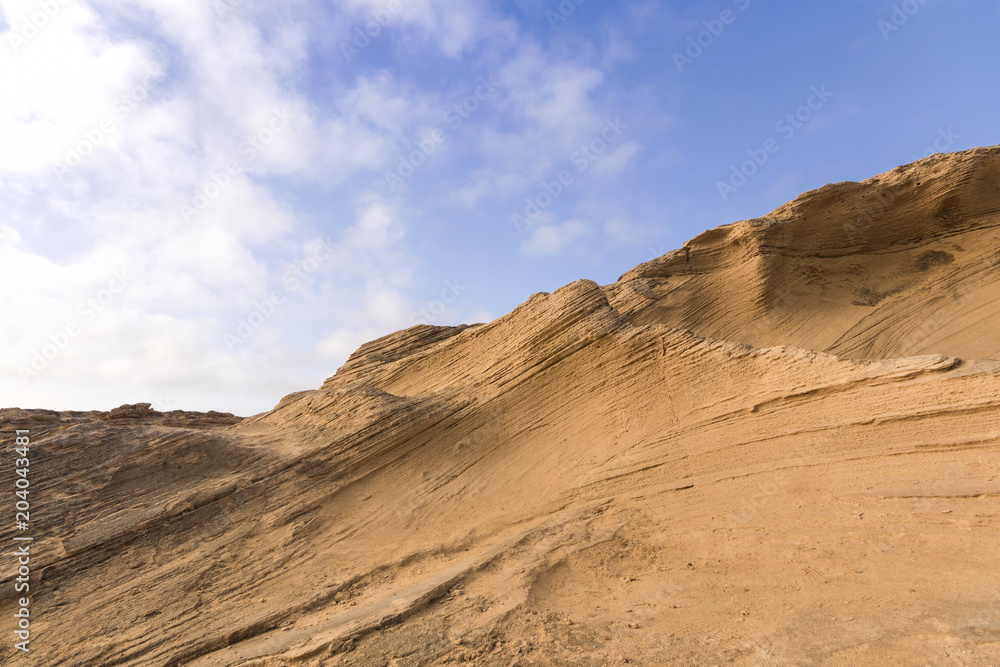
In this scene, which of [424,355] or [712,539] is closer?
[712,539]

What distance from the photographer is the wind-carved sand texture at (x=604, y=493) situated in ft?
15.4

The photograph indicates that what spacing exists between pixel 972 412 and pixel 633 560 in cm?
356

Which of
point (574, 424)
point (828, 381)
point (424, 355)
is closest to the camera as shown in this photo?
point (828, 381)

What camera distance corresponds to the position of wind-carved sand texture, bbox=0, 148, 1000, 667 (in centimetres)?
469

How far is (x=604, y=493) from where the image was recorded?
698cm

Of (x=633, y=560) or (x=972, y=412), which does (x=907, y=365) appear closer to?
(x=972, y=412)

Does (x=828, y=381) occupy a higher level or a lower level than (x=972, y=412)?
higher

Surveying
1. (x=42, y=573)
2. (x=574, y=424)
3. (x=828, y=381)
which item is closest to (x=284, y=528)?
(x=42, y=573)

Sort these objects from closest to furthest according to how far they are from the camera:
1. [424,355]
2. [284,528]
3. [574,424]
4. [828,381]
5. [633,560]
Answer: [633,560], [828,381], [284,528], [574,424], [424,355]

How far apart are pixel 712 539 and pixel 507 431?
3.31m

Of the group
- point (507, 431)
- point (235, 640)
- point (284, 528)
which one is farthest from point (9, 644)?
point (507, 431)

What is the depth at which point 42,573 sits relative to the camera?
5980 mm

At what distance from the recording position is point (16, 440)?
7105 millimetres

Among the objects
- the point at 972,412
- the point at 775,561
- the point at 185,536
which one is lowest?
the point at 775,561
